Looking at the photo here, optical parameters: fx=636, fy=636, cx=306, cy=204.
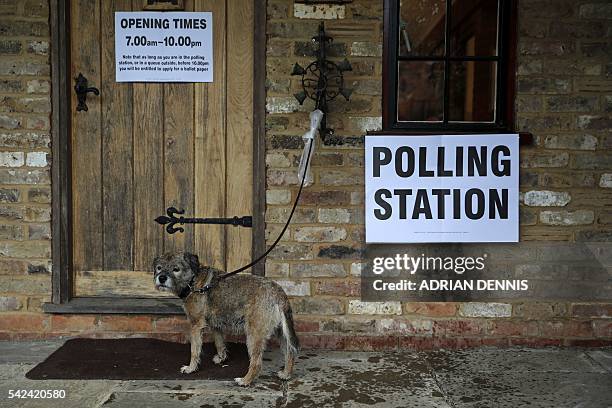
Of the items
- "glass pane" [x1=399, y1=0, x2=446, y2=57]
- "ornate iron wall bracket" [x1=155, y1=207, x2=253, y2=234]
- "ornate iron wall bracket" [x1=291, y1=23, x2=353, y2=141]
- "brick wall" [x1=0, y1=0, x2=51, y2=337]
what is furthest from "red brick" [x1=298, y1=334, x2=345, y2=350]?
"glass pane" [x1=399, y1=0, x2=446, y2=57]

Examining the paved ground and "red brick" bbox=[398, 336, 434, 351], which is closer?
the paved ground

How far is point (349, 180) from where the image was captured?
4410 mm

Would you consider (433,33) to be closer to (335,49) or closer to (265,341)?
(335,49)

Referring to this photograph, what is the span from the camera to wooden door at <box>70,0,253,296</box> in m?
4.49

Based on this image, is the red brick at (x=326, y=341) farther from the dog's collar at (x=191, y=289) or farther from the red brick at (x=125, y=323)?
the red brick at (x=125, y=323)

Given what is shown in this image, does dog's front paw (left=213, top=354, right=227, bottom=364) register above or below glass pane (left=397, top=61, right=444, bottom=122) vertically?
below

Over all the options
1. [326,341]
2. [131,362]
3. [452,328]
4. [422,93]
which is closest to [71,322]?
[131,362]

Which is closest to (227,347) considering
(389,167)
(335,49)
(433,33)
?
(389,167)

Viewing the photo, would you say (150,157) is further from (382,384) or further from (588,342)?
(588,342)

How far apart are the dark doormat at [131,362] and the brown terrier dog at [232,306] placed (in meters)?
0.15

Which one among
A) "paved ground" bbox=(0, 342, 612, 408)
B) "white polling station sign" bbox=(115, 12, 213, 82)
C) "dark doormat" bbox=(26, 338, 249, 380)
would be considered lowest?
"paved ground" bbox=(0, 342, 612, 408)

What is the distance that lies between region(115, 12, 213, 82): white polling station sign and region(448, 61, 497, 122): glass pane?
1752 millimetres

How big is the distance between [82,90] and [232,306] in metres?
1.93

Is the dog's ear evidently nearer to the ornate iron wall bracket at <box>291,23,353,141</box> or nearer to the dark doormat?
the dark doormat
